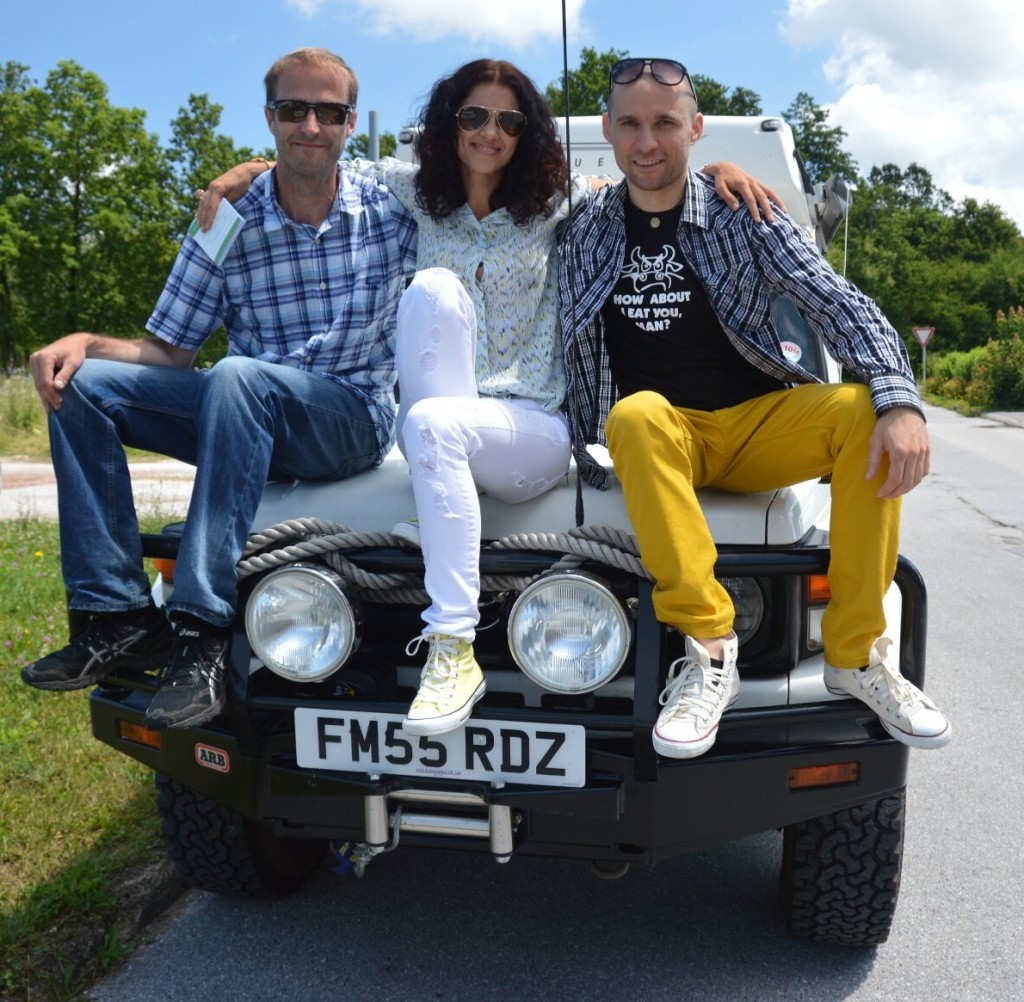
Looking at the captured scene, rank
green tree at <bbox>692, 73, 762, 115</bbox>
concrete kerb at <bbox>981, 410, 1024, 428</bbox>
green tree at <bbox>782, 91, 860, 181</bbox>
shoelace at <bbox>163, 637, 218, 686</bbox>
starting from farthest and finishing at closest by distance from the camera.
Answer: green tree at <bbox>782, 91, 860, 181</bbox>, green tree at <bbox>692, 73, 762, 115</bbox>, concrete kerb at <bbox>981, 410, 1024, 428</bbox>, shoelace at <bbox>163, 637, 218, 686</bbox>

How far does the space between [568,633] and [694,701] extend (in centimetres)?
31

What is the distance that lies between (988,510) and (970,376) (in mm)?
28745

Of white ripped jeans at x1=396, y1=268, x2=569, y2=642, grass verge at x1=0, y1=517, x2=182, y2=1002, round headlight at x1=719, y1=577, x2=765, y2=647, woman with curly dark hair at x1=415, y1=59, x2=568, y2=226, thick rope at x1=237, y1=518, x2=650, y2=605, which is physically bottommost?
grass verge at x1=0, y1=517, x2=182, y2=1002

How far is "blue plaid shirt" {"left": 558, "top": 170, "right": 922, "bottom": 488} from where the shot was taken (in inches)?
116

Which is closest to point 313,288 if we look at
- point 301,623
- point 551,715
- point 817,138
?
point 301,623

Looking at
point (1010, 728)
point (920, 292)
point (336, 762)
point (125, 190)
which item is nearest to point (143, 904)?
point (336, 762)

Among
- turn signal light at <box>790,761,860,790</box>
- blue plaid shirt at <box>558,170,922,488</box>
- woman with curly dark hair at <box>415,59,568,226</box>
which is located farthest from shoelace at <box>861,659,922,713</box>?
woman with curly dark hair at <box>415,59,568,226</box>

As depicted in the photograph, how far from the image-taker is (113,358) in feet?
9.90

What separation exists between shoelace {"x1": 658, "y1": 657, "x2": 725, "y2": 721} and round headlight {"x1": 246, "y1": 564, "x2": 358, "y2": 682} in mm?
735

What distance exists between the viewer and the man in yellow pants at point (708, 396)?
2406mm

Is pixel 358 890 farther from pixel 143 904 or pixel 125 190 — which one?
pixel 125 190

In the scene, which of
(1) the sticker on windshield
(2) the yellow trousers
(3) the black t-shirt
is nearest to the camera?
(2) the yellow trousers

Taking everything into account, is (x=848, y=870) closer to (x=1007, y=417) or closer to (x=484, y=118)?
(x=484, y=118)

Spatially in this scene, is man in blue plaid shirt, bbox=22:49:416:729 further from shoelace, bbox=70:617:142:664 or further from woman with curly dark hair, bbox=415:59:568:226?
woman with curly dark hair, bbox=415:59:568:226
